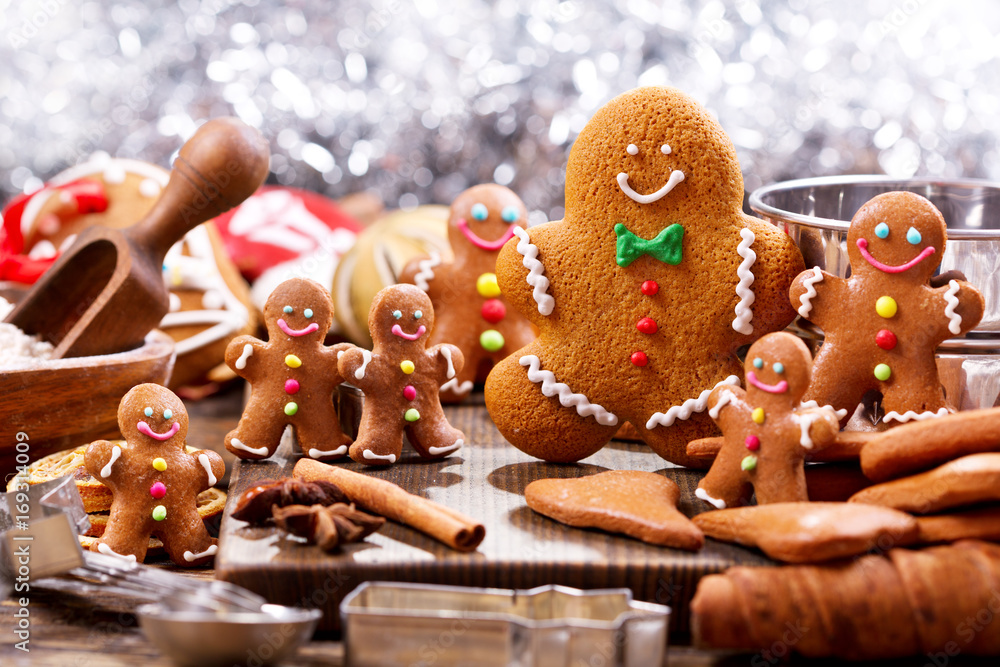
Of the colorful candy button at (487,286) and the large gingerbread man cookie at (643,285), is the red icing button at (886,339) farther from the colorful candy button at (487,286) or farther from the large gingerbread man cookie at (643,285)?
the colorful candy button at (487,286)

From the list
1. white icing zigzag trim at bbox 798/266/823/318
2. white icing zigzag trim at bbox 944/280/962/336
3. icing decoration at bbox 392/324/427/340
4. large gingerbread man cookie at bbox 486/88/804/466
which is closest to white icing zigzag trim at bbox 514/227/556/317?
large gingerbread man cookie at bbox 486/88/804/466

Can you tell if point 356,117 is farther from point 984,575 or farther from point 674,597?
point 984,575

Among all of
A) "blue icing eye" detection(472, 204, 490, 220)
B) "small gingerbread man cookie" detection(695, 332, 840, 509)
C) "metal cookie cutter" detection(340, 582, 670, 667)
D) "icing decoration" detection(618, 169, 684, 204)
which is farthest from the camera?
"blue icing eye" detection(472, 204, 490, 220)

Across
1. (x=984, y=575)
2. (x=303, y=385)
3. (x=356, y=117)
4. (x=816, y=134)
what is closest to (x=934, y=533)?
(x=984, y=575)

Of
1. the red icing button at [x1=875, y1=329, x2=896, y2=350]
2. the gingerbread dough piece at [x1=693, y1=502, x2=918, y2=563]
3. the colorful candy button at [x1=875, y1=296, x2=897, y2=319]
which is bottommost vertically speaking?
the gingerbread dough piece at [x1=693, y1=502, x2=918, y2=563]

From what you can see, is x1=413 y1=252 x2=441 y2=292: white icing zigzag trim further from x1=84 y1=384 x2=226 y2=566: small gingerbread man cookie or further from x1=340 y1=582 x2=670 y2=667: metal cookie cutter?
x1=340 y1=582 x2=670 y2=667: metal cookie cutter

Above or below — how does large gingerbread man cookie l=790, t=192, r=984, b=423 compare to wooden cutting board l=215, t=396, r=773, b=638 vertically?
above
